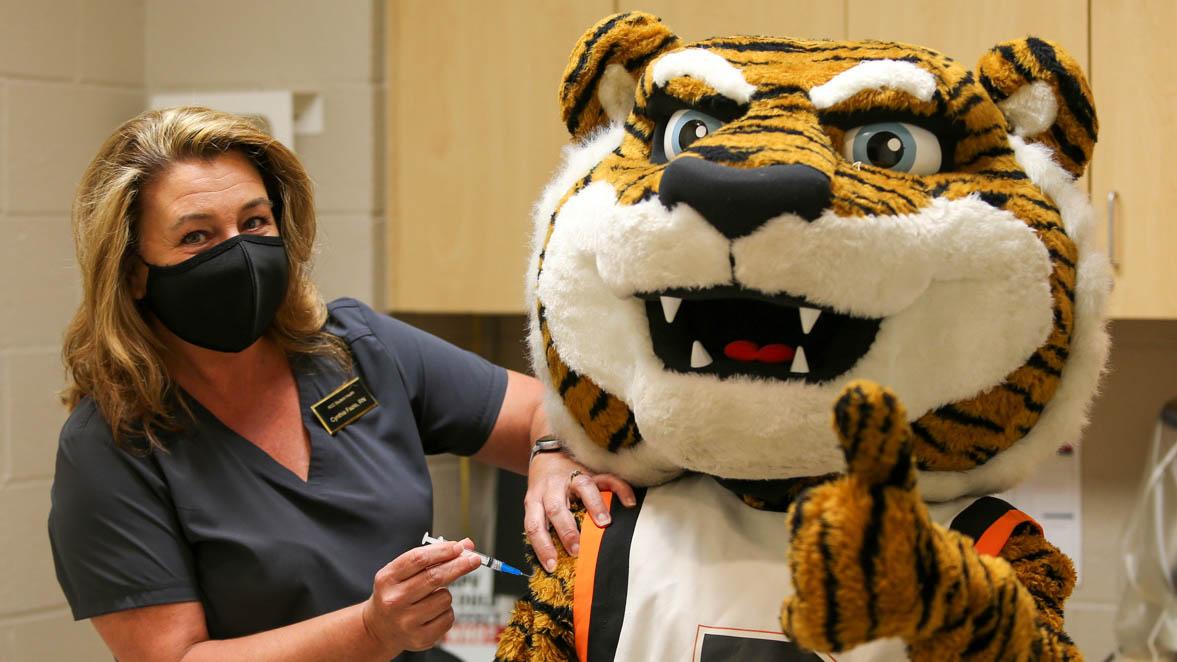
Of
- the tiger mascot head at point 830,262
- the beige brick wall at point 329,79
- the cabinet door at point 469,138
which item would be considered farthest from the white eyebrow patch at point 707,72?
the beige brick wall at point 329,79

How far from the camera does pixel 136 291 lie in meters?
1.18

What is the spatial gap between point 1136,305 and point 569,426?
3.35 ft

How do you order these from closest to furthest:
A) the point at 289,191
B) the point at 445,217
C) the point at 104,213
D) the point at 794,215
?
the point at 794,215, the point at 104,213, the point at 289,191, the point at 445,217

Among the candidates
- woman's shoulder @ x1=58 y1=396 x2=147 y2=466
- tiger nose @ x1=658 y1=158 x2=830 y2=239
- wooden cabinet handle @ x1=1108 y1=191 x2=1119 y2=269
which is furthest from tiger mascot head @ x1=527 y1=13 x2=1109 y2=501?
wooden cabinet handle @ x1=1108 y1=191 x2=1119 y2=269

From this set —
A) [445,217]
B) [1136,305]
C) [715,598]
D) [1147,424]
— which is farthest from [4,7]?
[1147,424]

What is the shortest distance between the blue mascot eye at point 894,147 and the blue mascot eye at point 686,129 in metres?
0.10

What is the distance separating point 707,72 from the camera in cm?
86

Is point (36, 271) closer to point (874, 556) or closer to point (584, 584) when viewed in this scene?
point (584, 584)

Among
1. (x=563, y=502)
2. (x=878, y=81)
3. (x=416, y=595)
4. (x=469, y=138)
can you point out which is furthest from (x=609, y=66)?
(x=469, y=138)

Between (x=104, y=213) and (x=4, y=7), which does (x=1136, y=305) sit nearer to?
(x=104, y=213)

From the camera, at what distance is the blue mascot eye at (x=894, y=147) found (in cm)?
83

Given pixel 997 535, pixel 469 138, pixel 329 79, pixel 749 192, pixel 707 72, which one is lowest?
pixel 997 535

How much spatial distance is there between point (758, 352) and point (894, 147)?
0.59 ft

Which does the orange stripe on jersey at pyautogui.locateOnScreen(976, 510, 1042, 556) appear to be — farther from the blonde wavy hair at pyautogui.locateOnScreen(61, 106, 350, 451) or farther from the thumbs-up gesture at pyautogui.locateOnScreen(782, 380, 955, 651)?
the blonde wavy hair at pyautogui.locateOnScreen(61, 106, 350, 451)
